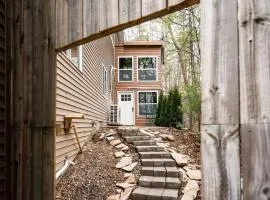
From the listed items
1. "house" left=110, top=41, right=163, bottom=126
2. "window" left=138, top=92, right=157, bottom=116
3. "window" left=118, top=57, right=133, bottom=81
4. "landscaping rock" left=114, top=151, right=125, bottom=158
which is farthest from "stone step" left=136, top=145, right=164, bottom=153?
"window" left=118, top=57, right=133, bottom=81

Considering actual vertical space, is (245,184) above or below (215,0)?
below

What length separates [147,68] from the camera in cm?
2088

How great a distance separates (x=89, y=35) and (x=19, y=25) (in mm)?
623

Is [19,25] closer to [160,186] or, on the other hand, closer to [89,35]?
[89,35]

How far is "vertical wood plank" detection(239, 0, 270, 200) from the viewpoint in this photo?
5.08ft

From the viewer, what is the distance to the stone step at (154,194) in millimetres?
6113

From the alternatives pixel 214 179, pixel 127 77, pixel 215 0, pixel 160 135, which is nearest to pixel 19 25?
pixel 215 0

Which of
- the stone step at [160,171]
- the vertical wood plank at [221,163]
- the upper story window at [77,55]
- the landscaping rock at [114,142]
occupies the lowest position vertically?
the stone step at [160,171]

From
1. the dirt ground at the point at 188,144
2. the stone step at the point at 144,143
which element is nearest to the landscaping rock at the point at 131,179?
the dirt ground at the point at 188,144

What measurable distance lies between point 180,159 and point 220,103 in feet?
21.8

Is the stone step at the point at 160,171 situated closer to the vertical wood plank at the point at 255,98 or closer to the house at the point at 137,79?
the vertical wood plank at the point at 255,98

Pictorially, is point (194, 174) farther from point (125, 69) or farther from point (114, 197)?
point (125, 69)

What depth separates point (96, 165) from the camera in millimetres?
8047

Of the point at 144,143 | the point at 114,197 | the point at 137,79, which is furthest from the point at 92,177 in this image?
the point at 137,79
